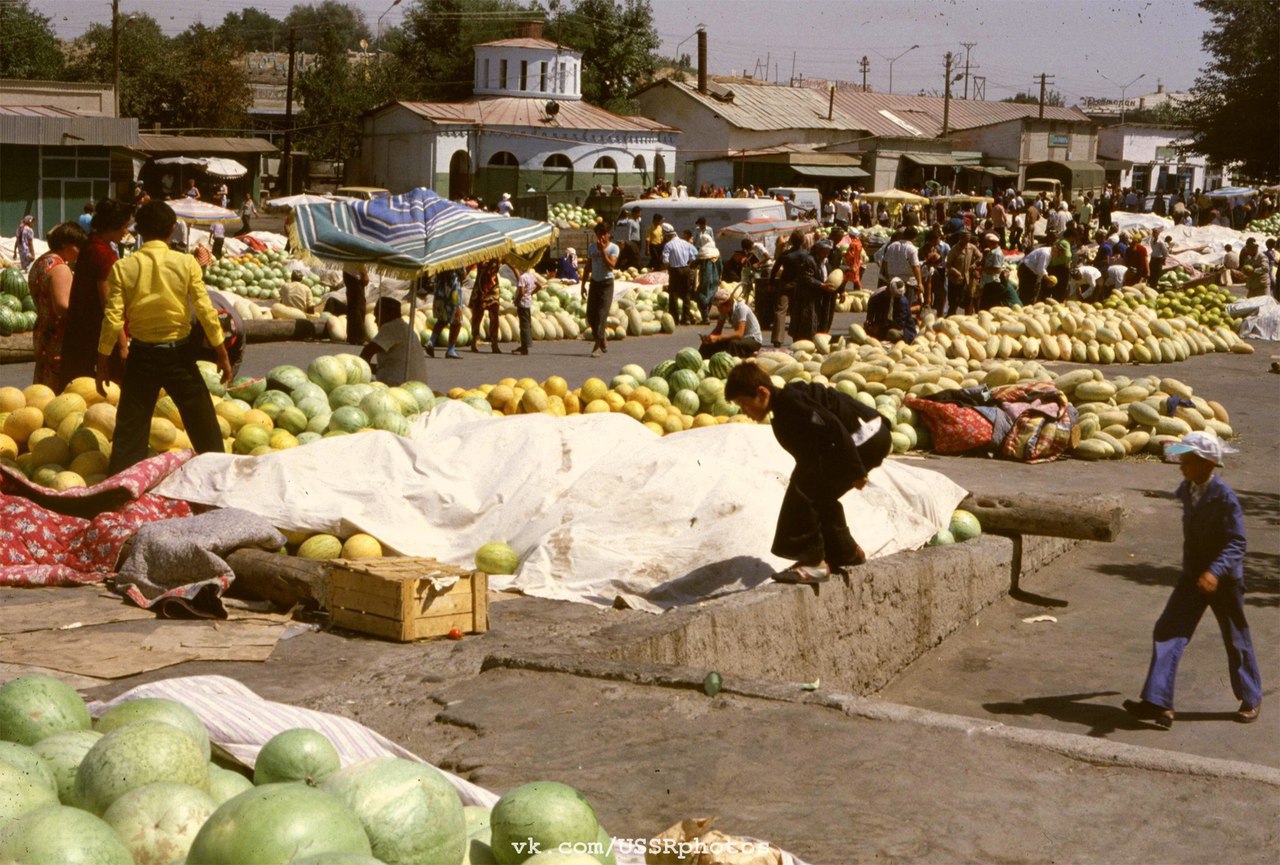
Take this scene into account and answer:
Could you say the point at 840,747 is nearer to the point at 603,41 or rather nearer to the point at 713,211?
the point at 713,211

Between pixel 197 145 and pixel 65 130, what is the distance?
12702mm

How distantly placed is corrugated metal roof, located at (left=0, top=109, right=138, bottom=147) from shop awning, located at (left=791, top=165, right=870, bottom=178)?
25.6m

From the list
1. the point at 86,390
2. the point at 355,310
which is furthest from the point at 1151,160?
the point at 86,390

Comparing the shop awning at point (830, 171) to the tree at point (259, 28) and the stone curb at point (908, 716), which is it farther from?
the tree at point (259, 28)

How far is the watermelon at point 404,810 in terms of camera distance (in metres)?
2.73

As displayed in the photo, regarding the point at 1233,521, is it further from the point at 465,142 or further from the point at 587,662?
the point at 465,142

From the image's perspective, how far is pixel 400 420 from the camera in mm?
8984

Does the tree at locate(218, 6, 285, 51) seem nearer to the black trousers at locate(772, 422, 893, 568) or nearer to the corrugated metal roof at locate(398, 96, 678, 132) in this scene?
the corrugated metal roof at locate(398, 96, 678, 132)

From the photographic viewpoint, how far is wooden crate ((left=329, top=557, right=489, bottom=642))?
6012mm

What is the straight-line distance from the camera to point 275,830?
7.95 feet

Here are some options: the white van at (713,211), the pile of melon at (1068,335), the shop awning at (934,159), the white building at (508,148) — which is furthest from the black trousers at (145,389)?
the shop awning at (934,159)

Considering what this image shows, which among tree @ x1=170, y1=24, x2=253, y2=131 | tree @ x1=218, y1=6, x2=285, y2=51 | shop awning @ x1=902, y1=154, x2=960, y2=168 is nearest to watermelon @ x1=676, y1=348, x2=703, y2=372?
shop awning @ x1=902, y1=154, x2=960, y2=168

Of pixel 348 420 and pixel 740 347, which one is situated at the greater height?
pixel 740 347

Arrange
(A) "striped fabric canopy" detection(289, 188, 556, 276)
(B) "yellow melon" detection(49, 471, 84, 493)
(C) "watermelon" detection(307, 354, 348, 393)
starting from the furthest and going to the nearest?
(A) "striped fabric canopy" detection(289, 188, 556, 276)
(C) "watermelon" detection(307, 354, 348, 393)
(B) "yellow melon" detection(49, 471, 84, 493)
